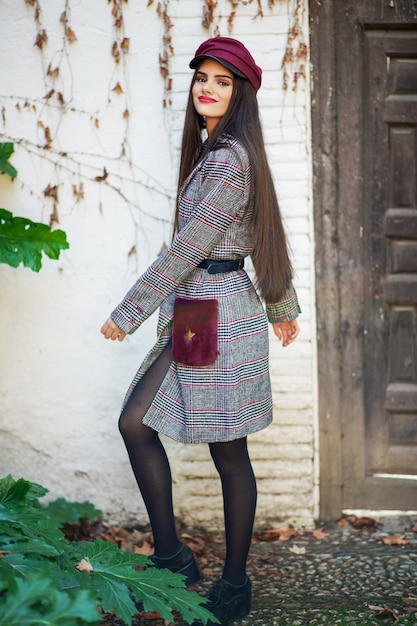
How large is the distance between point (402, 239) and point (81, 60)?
170 centimetres

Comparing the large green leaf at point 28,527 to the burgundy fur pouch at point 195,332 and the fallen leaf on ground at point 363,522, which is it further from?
the fallen leaf on ground at point 363,522

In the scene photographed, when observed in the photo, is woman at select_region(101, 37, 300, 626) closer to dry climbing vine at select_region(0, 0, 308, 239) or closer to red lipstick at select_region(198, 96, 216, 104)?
red lipstick at select_region(198, 96, 216, 104)

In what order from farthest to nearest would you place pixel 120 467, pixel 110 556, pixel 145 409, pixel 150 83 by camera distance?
pixel 120 467, pixel 150 83, pixel 145 409, pixel 110 556

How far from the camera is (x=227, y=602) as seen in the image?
2945 mm

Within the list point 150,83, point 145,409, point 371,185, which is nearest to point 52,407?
point 145,409

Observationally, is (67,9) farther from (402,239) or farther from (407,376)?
(407,376)

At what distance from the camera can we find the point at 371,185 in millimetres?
3703

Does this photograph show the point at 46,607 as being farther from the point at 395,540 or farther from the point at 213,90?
the point at 395,540

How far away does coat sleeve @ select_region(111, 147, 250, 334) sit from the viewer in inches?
107

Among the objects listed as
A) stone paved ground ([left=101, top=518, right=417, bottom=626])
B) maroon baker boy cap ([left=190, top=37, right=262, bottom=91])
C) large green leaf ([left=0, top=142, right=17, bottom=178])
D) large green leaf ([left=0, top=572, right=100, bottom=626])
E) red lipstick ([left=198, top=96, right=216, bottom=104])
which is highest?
maroon baker boy cap ([left=190, top=37, right=262, bottom=91])

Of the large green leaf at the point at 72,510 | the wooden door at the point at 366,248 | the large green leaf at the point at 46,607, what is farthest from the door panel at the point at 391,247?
the large green leaf at the point at 46,607

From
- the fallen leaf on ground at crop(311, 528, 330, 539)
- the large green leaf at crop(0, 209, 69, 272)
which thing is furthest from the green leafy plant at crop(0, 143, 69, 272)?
the fallen leaf on ground at crop(311, 528, 330, 539)

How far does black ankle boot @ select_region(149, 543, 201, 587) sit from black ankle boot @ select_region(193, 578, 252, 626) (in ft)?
0.40

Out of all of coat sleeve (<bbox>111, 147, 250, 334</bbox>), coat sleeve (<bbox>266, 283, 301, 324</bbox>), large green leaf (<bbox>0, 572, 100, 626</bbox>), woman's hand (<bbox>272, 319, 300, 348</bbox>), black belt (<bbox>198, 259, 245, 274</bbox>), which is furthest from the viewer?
woman's hand (<bbox>272, 319, 300, 348</bbox>)
